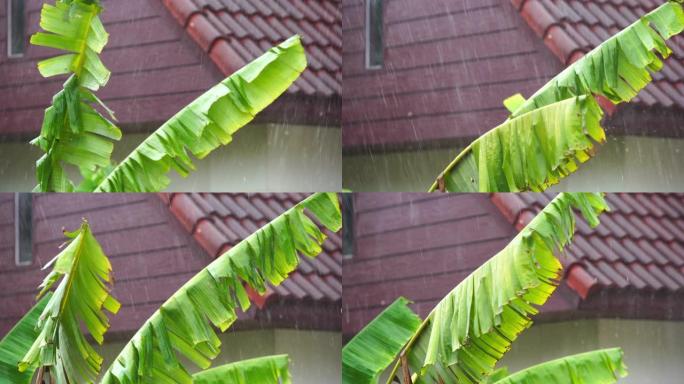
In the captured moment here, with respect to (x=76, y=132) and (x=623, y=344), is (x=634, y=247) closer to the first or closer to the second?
(x=623, y=344)

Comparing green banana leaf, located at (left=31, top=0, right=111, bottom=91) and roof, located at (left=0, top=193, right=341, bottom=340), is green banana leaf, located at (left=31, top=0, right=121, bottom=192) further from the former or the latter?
roof, located at (left=0, top=193, right=341, bottom=340)

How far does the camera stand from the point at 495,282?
392 centimetres

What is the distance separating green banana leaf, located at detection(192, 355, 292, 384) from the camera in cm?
445

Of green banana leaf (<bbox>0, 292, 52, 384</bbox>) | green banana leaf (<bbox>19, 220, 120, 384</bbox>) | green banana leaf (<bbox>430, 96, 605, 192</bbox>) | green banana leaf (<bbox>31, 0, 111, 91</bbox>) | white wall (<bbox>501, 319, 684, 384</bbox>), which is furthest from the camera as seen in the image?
white wall (<bbox>501, 319, 684, 384</bbox>)

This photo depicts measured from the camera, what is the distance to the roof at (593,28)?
4871mm

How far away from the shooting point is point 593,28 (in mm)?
4891

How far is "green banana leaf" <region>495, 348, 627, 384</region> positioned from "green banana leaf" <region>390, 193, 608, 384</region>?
252 millimetres

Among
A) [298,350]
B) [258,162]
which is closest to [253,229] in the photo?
[258,162]

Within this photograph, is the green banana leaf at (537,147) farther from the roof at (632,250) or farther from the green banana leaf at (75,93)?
the green banana leaf at (75,93)

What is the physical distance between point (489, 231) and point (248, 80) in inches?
46.0

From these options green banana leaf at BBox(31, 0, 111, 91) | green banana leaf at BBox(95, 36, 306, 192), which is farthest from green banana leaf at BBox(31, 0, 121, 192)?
green banana leaf at BBox(95, 36, 306, 192)

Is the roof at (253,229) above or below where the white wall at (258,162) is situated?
below

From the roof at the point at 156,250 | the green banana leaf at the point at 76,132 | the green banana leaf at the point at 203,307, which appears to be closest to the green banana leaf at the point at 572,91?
the green banana leaf at the point at 203,307

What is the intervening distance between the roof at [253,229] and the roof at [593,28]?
1.19 meters
